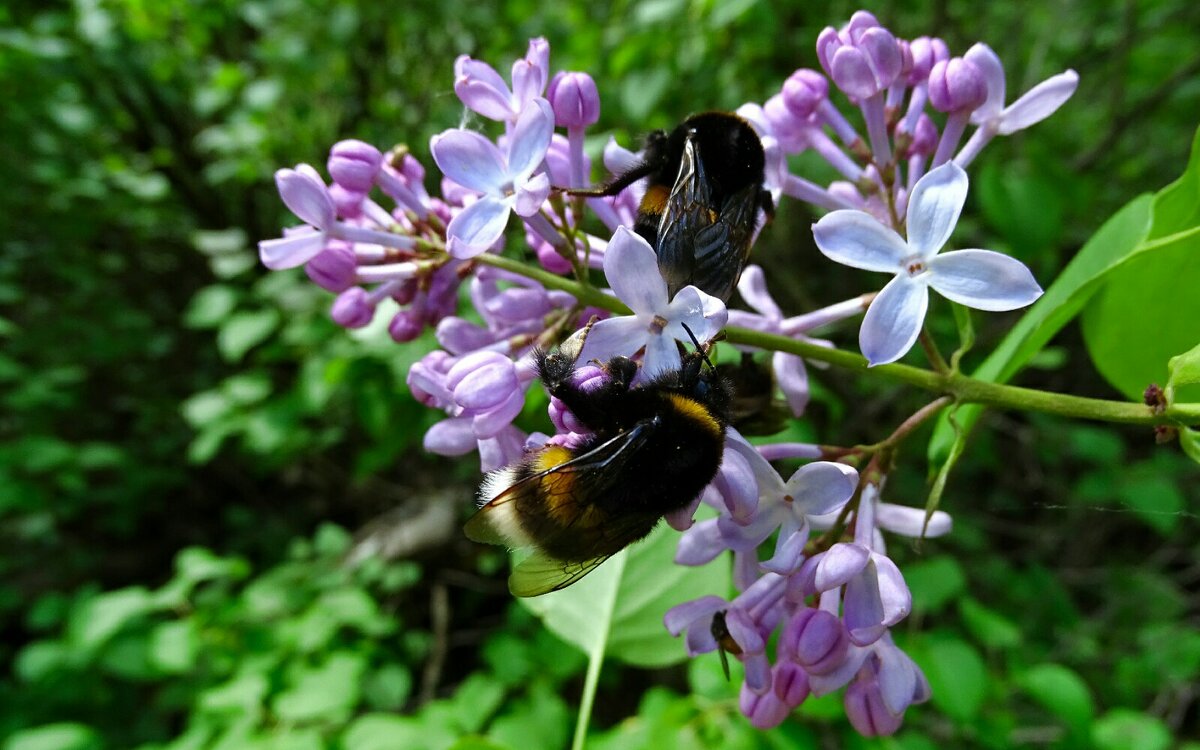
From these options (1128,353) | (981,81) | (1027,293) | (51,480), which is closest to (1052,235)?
(1128,353)

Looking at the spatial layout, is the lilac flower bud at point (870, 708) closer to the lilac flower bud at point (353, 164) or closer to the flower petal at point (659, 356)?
the flower petal at point (659, 356)

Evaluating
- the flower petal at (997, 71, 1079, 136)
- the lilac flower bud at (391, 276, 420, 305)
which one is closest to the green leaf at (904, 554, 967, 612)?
the flower petal at (997, 71, 1079, 136)

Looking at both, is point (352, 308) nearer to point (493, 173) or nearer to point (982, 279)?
point (493, 173)

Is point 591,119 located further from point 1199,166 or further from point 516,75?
point 1199,166

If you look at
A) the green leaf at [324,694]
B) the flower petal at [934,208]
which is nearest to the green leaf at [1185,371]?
the flower petal at [934,208]

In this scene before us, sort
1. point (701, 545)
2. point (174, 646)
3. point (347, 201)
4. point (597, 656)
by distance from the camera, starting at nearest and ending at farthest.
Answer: point (701, 545) → point (347, 201) → point (597, 656) → point (174, 646)

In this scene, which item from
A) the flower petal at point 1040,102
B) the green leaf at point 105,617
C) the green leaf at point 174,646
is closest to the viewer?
the flower petal at point 1040,102

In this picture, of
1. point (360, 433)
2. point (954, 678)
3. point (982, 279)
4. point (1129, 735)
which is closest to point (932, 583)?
point (954, 678)
